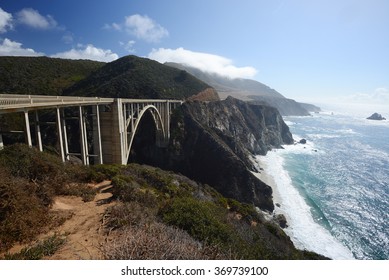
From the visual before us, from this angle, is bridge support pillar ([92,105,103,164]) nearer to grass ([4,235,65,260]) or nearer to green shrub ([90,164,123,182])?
green shrub ([90,164,123,182])

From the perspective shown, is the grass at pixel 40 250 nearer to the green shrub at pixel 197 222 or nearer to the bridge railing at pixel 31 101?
the green shrub at pixel 197 222

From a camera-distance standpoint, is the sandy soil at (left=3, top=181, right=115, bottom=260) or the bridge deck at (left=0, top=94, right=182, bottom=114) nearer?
the sandy soil at (left=3, top=181, right=115, bottom=260)

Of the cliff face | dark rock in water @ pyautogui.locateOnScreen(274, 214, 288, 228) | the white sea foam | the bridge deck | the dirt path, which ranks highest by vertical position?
the bridge deck

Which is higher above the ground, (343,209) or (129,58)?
(129,58)

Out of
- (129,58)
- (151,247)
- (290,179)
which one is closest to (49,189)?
(151,247)

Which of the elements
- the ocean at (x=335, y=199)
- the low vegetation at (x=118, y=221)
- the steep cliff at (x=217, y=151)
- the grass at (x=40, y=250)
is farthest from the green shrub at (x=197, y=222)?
the steep cliff at (x=217, y=151)

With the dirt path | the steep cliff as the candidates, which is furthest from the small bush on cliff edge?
the steep cliff

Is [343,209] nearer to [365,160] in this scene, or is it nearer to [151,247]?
[365,160]
